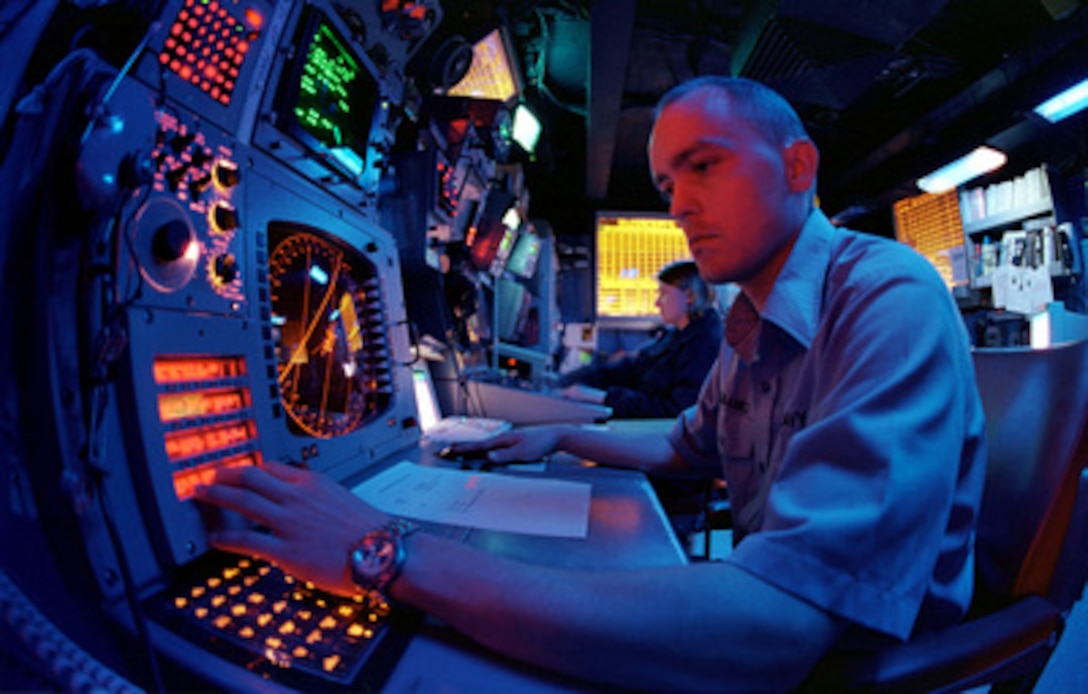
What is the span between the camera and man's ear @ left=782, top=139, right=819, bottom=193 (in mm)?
797

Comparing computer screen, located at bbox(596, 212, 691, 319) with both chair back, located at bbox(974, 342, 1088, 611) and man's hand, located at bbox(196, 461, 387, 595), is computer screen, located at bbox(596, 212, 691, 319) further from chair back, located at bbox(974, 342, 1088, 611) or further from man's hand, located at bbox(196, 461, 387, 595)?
man's hand, located at bbox(196, 461, 387, 595)

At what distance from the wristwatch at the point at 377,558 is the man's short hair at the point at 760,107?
825mm

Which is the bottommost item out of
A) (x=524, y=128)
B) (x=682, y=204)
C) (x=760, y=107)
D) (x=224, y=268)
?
(x=224, y=268)

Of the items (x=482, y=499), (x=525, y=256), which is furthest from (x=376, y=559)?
(x=525, y=256)

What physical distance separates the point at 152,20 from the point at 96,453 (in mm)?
589

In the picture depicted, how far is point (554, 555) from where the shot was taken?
0.64 m

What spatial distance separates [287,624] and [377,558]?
10 centimetres

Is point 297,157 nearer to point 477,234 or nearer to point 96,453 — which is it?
point 96,453

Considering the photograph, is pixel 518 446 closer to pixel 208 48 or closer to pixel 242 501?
pixel 242 501

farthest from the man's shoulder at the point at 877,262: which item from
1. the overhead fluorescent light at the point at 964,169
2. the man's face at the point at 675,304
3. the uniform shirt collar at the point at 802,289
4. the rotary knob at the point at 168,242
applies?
the overhead fluorescent light at the point at 964,169

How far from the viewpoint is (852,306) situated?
0.57 meters

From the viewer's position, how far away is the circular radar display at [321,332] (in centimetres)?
91

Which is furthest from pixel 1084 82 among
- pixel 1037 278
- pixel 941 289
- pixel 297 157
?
pixel 297 157

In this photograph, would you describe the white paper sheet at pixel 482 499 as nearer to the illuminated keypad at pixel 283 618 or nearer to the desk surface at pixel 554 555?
the desk surface at pixel 554 555
